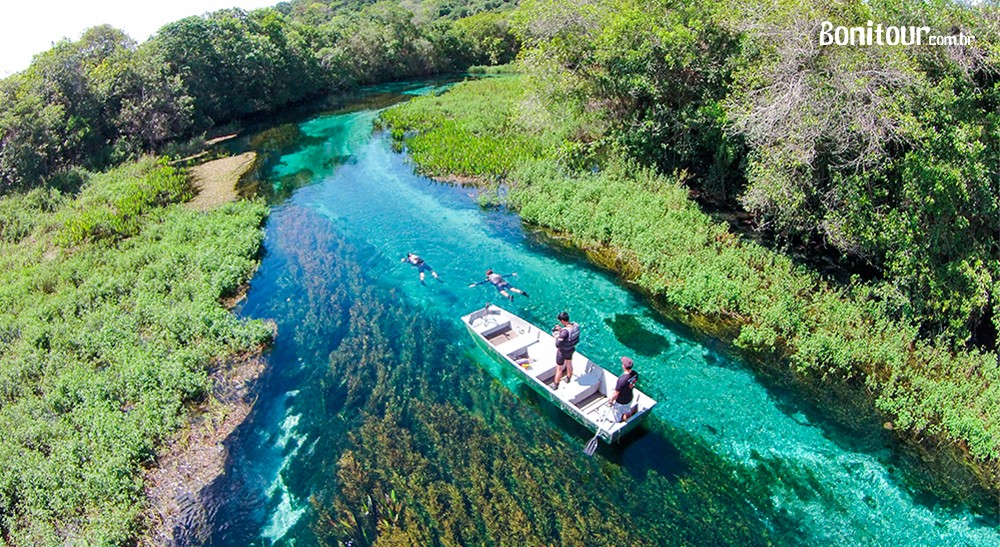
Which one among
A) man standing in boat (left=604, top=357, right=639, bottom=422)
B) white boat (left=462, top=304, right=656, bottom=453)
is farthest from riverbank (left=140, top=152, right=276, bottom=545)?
man standing in boat (left=604, top=357, right=639, bottom=422)

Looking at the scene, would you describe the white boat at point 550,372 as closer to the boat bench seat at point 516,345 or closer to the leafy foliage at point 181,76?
the boat bench seat at point 516,345

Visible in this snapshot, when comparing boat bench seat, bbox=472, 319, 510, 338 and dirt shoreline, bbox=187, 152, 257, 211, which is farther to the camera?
dirt shoreline, bbox=187, 152, 257, 211

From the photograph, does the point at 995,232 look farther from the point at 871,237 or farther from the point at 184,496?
the point at 184,496

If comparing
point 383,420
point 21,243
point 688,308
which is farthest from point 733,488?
point 21,243

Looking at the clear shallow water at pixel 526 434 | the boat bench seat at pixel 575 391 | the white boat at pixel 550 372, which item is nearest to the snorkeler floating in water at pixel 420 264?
the clear shallow water at pixel 526 434

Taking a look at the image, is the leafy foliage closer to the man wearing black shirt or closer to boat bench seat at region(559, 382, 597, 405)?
boat bench seat at region(559, 382, 597, 405)

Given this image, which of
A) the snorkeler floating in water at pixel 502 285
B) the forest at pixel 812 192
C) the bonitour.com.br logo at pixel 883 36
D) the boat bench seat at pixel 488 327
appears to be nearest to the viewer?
the forest at pixel 812 192
